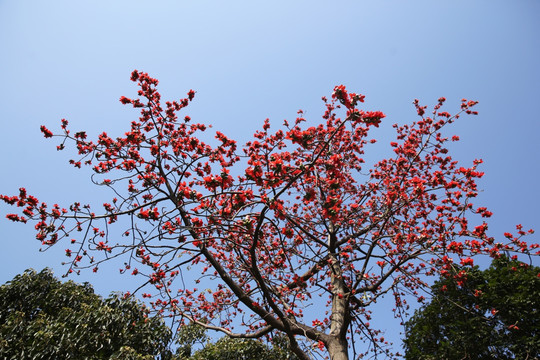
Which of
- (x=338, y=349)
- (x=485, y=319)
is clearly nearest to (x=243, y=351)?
(x=338, y=349)

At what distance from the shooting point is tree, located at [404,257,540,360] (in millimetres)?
5574

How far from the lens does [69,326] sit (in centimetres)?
529

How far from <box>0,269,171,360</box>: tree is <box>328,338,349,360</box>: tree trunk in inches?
110

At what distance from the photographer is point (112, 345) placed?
5281 millimetres

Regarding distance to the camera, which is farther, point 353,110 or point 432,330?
point 432,330

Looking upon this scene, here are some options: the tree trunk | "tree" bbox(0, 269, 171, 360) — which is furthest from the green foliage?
the tree trunk

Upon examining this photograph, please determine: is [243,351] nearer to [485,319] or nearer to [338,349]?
[338,349]

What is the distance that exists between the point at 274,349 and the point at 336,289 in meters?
2.12

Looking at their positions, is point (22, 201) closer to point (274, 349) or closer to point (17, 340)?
point (17, 340)

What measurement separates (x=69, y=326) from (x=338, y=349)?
14.2ft

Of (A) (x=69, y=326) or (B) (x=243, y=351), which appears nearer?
(A) (x=69, y=326)

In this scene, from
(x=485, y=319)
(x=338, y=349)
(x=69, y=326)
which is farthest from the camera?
(x=485, y=319)

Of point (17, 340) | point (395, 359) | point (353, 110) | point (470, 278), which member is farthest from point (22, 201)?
point (470, 278)

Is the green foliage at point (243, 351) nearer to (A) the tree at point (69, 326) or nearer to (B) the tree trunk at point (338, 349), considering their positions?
(A) the tree at point (69, 326)
